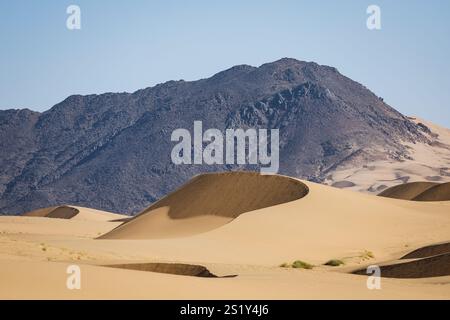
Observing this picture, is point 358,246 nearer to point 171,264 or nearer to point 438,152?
point 171,264

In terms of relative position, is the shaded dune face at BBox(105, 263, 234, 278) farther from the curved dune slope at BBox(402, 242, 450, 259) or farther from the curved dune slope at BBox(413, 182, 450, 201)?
the curved dune slope at BBox(413, 182, 450, 201)

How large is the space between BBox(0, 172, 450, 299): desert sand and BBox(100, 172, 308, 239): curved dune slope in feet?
0.21

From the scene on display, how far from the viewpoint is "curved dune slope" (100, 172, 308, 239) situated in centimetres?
4344

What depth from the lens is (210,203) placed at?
46.1 m

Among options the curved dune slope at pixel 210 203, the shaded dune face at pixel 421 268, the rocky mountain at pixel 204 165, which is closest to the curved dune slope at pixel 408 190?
the curved dune slope at pixel 210 203

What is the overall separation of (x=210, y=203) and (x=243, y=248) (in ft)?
45.3

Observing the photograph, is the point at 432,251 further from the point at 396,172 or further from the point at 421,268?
the point at 396,172

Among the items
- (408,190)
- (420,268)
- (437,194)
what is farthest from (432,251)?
(408,190)

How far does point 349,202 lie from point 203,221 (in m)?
7.39

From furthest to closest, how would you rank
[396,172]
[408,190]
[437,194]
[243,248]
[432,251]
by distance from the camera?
[396,172], [408,190], [437,194], [243,248], [432,251]

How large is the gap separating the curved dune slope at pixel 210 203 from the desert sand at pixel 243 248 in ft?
0.21

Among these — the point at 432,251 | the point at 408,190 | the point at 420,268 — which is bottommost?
the point at 420,268
